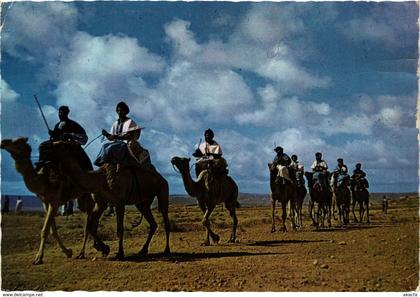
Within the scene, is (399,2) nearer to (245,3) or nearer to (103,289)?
(245,3)

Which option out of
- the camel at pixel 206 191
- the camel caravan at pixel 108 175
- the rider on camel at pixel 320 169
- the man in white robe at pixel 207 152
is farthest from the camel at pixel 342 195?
the man in white robe at pixel 207 152

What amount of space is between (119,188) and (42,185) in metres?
1.58

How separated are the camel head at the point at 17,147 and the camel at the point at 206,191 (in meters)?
3.69

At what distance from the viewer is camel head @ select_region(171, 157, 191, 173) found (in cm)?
1207

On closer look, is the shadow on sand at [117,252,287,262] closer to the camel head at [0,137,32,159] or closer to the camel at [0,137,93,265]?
the camel at [0,137,93,265]

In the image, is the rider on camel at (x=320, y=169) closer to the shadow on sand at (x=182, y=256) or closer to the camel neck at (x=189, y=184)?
the camel neck at (x=189, y=184)

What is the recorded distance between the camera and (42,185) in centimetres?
965

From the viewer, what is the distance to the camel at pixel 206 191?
12.4 m

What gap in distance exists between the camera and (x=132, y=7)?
11328mm

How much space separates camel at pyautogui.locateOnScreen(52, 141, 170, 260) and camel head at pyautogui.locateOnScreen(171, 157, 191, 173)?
466mm

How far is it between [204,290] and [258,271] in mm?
1290

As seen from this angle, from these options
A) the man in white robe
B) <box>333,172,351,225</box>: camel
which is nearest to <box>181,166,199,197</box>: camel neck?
the man in white robe

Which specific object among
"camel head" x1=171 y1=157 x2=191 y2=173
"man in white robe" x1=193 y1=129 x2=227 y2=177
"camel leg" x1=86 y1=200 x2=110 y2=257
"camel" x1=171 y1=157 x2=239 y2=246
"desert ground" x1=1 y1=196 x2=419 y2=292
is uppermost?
"man in white robe" x1=193 y1=129 x2=227 y2=177

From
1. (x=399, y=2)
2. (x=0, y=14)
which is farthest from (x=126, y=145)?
(x=399, y=2)
